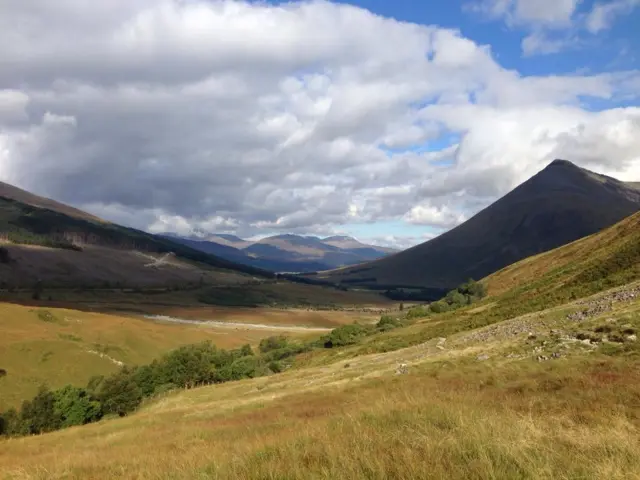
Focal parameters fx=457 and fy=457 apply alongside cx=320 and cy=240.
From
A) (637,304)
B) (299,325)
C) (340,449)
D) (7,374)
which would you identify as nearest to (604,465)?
(340,449)

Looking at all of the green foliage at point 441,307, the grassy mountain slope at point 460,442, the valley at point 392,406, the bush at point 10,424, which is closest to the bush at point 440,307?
the green foliage at point 441,307

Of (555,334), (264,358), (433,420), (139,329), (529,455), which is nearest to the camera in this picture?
(529,455)

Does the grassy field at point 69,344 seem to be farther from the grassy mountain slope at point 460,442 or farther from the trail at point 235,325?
the grassy mountain slope at point 460,442

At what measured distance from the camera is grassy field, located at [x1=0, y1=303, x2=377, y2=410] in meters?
75.2

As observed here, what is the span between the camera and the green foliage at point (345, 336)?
82244mm

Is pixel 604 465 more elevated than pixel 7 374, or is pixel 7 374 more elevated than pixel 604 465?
pixel 604 465

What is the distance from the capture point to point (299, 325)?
184 m

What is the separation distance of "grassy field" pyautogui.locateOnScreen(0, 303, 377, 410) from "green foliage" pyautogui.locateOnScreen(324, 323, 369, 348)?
40228 millimetres

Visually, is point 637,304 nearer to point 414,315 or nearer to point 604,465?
point 604,465

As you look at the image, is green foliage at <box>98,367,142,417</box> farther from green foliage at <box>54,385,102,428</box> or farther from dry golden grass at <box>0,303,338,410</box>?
dry golden grass at <box>0,303,338,410</box>

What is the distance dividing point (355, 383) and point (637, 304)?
17.5 m

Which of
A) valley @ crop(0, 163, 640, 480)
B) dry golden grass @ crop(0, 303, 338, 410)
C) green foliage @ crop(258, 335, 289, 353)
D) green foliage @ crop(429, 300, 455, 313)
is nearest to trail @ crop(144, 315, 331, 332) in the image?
dry golden grass @ crop(0, 303, 338, 410)

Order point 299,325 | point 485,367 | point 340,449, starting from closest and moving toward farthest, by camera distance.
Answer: point 340,449 < point 485,367 < point 299,325

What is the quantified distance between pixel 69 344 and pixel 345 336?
5284 cm
